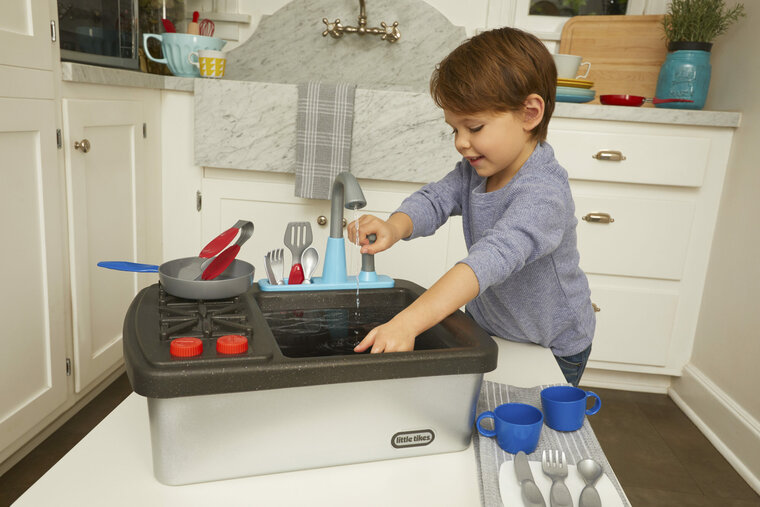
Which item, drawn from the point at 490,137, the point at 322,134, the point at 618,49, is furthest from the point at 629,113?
the point at 490,137

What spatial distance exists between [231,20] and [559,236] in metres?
1.89

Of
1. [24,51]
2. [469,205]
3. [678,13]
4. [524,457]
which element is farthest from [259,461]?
[678,13]

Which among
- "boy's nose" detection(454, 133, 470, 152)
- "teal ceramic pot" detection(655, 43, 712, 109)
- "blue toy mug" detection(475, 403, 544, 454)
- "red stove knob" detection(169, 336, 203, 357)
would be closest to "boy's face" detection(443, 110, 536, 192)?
"boy's nose" detection(454, 133, 470, 152)

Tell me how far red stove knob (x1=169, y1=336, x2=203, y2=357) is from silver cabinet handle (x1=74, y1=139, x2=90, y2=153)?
116cm

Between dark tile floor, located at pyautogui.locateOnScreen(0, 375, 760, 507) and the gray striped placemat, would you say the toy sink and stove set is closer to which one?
the gray striped placemat

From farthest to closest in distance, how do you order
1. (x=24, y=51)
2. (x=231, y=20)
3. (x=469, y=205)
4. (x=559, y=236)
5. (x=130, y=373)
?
(x=231, y=20)
(x=24, y=51)
(x=469, y=205)
(x=559, y=236)
(x=130, y=373)

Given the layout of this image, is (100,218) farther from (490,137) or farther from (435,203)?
(490,137)

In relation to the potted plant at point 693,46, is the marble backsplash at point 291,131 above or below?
below

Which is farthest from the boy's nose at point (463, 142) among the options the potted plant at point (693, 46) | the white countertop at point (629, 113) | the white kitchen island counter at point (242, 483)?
the potted plant at point (693, 46)

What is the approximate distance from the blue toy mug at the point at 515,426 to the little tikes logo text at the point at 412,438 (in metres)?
0.07

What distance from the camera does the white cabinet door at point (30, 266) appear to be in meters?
1.31

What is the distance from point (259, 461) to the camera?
0.56 m

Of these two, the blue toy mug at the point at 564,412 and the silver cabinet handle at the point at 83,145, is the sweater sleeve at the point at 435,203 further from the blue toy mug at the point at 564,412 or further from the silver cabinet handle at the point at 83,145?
the silver cabinet handle at the point at 83,145

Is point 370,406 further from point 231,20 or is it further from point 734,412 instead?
point 231,20
